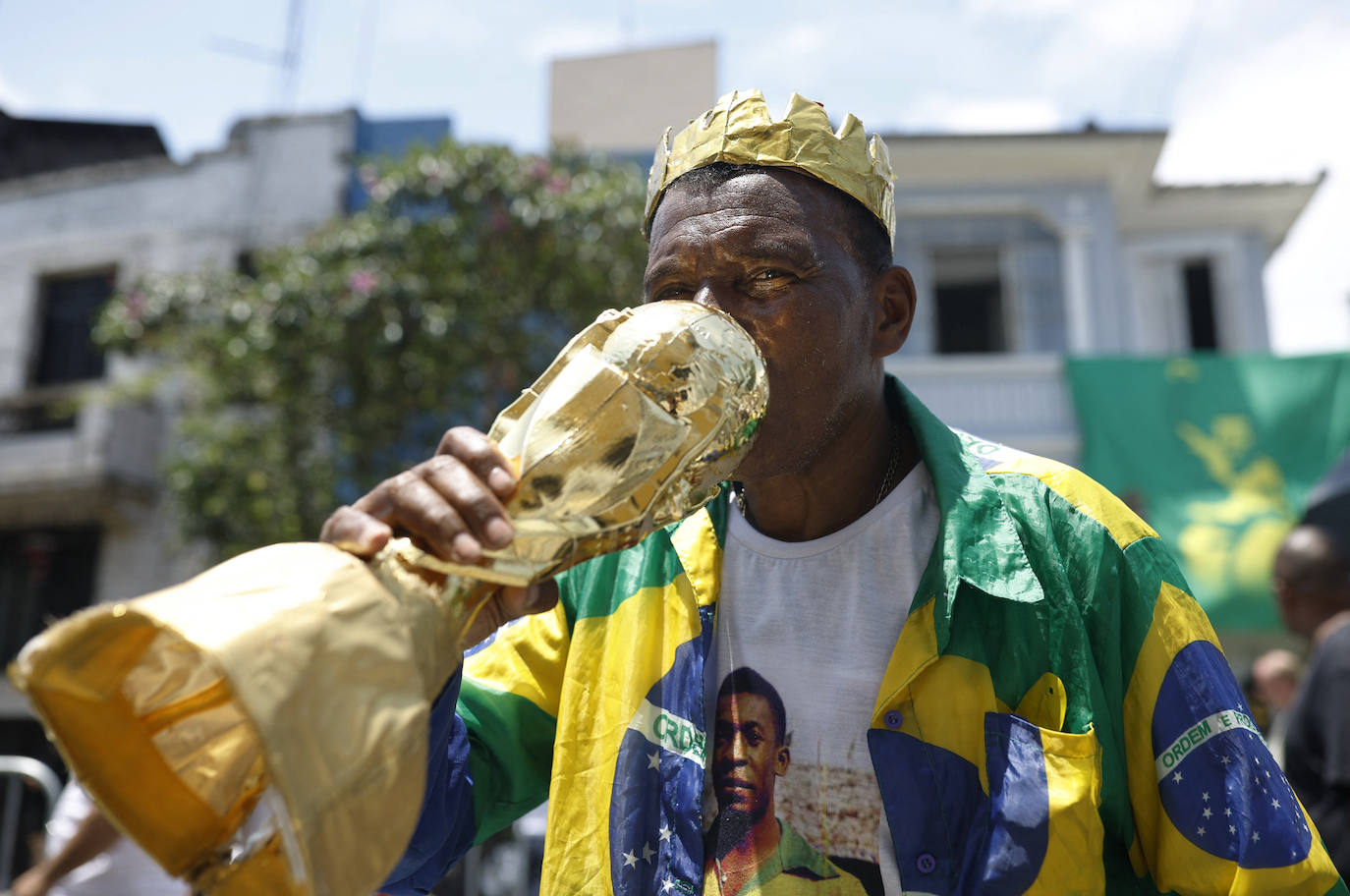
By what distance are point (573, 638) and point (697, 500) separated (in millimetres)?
539

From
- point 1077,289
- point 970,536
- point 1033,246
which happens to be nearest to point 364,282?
point 1033,246

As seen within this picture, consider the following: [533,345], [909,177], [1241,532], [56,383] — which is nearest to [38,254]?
[56,383]

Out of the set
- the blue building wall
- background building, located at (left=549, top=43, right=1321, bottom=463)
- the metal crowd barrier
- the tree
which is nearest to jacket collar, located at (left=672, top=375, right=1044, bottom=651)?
the metal crowd barrier

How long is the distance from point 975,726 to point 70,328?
55.8ft

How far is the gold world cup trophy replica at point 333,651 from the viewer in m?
0.90

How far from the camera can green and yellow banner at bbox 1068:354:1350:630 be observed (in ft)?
34.4

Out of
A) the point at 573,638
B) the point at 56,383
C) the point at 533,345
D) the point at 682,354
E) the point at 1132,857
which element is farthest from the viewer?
the point at 56,383

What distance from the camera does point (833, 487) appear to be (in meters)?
1.82

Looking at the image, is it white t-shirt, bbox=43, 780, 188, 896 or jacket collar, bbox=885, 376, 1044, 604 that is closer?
jacket collar, bbox=885, 376, 1044, 604

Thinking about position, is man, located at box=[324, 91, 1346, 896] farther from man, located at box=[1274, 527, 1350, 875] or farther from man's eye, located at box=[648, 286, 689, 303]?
man, located at box=[1274, 527, 1350, 875]

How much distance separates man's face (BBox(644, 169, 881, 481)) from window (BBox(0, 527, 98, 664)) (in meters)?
15.3

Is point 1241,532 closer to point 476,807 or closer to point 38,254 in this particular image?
point 476,807

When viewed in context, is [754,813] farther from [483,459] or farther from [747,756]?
[483,459]

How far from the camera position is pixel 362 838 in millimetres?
919
